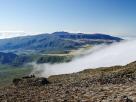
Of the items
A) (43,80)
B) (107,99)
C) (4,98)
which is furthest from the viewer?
(43,80)

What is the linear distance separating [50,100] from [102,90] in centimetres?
631

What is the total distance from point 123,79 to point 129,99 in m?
15.6

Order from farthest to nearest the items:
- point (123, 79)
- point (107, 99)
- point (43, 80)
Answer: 1. point (43, 80)
2. point (123, 79)
3. point (107, 99)

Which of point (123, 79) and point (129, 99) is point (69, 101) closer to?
point (129, 99)

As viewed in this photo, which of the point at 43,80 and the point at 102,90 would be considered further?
the point at 43,80

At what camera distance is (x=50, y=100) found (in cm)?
3475

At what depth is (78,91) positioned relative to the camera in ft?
127

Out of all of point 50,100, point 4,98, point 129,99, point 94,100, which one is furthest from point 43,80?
point 129,99

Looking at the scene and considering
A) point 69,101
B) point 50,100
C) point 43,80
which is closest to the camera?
point 69,101

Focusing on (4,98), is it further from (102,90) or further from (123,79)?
(123,79)

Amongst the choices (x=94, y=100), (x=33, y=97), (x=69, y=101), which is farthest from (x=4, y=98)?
(x=94, y=100)

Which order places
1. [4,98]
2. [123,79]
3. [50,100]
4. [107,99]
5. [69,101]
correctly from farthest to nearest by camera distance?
[123,79] < [4,98] < [50,100] < [69,101] < [107,99]

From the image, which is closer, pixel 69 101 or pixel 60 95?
pixel 69 101

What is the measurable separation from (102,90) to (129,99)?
828cm
